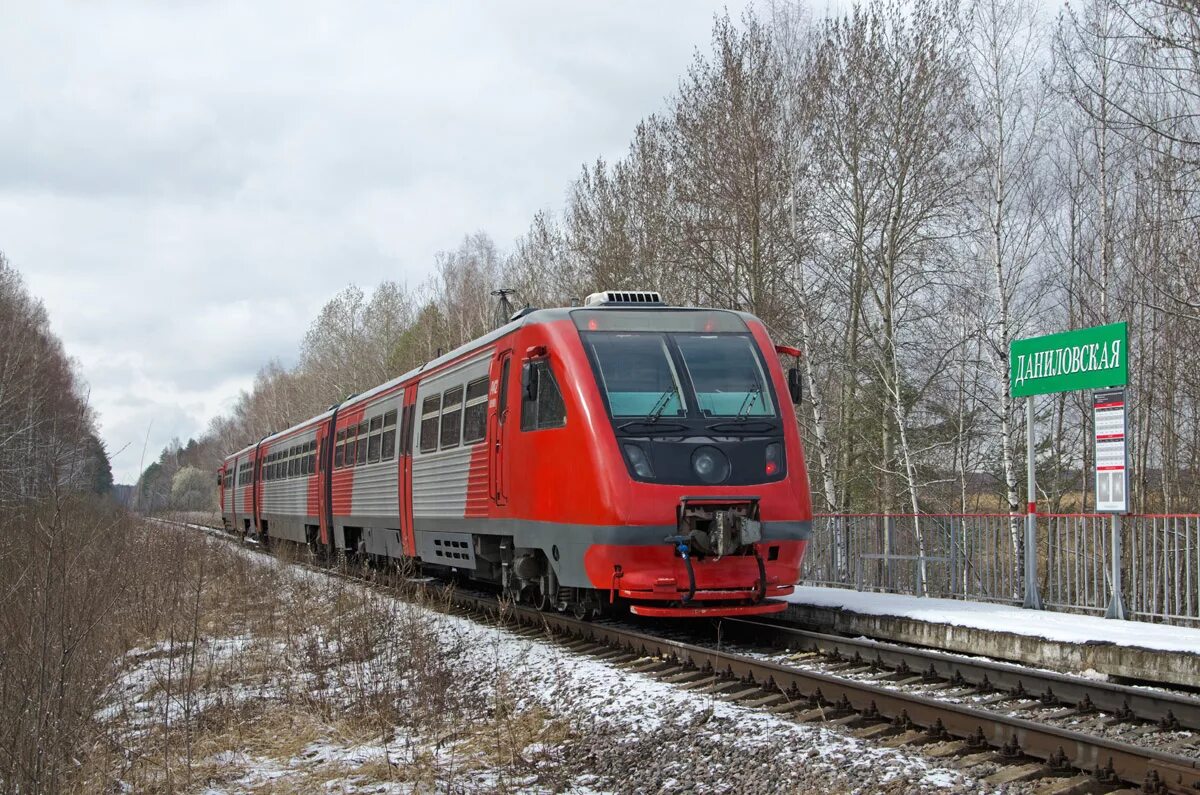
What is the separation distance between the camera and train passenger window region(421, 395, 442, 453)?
14898mm

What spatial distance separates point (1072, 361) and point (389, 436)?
9.96 metres

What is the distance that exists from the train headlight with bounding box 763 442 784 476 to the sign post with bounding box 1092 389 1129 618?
3160mm

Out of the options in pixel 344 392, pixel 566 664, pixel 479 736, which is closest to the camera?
pixel 479 736

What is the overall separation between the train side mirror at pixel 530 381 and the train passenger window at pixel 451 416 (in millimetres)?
2693

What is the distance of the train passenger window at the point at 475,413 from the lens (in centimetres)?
1281

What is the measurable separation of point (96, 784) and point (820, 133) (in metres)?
21.4

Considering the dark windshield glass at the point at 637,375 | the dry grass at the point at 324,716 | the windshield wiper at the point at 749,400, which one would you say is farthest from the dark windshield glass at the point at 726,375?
the dry grass at the point at 324,716

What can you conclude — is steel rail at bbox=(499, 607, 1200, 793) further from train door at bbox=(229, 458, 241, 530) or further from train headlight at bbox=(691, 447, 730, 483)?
train door at bbox=(229, 458, 241, 530)

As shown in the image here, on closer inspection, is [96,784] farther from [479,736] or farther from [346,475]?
[346,475]

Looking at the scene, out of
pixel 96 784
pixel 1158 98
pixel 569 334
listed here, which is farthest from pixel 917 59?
pixel 96 784

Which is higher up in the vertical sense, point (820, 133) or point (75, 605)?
point (820, 133)

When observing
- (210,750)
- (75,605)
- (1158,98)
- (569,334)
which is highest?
(1158,98)

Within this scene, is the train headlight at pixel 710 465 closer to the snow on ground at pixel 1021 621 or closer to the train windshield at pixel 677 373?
the train windshield at pixel 677 373

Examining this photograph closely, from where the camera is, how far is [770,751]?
6.25m
